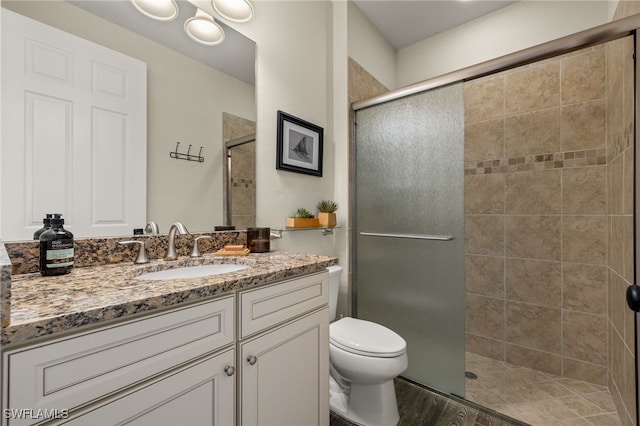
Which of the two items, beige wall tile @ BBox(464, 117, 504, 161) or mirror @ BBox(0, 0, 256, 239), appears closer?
mirror @ BBox(0, 0, 256, 239)

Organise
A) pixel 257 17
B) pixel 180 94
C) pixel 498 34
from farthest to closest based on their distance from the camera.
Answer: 1. pixel 498 34
2. pixel 257 17
3. pixel 180 94

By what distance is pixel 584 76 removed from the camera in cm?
187

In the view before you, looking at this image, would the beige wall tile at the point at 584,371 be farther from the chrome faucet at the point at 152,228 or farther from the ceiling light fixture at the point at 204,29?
the ceiling light fixture at the point at 204,29

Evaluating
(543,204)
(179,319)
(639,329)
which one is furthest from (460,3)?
(179,319)

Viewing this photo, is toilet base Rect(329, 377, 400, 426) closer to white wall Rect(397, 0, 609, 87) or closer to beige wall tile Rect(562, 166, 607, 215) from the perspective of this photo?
beige wall tile Rect(562, 166, 607, 215)

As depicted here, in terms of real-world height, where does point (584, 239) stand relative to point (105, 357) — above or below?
above

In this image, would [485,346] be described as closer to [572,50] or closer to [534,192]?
[534,192]

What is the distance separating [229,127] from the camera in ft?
4.76

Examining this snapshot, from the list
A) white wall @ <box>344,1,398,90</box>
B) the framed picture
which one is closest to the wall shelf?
the framed picture

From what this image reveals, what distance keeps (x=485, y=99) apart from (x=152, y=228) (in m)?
2.50

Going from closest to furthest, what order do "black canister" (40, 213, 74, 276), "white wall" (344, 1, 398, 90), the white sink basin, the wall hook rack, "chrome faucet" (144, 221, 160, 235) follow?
"black canister" (40, 213, 74, 276) → the white sink basin → "chrome faucet" (144, 221, 160, 235) → the wall hook rack → "white wall" (344, 1, 398, 90)

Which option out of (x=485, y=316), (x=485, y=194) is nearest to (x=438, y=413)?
(x=485, y=316)

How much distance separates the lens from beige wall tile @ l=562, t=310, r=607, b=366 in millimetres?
1812

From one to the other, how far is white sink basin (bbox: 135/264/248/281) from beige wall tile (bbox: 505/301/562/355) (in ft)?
6.85
